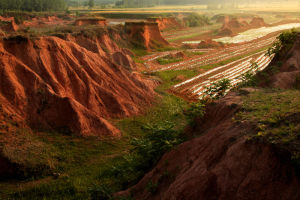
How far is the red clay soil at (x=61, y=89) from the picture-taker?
41.5ft

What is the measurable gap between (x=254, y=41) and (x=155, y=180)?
1901 inches

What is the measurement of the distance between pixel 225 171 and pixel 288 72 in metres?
8.15

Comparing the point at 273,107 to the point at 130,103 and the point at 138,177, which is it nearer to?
the point at 138,177

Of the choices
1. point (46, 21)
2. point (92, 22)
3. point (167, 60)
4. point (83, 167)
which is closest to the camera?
point (83, 167)

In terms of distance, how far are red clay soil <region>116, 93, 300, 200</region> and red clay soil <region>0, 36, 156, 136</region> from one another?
6756mm

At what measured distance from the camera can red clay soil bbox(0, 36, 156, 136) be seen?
12.7 metres

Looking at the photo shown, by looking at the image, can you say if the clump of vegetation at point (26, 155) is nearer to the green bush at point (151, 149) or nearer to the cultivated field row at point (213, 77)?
the green bush at point (151, 149)

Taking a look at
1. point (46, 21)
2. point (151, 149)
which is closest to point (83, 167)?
point (151, 149)

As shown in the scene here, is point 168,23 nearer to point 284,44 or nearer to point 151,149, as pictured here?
point 284,44

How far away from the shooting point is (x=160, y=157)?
8469mm

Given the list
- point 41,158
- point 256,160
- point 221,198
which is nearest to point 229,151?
point 256,160

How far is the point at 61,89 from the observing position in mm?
→ 14336

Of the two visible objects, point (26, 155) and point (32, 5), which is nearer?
point (26, 155)

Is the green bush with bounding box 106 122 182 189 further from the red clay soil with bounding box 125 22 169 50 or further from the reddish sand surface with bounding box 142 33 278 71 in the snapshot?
the red clay soil with bounding box 125 22 169 50
